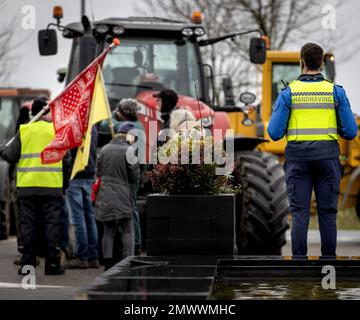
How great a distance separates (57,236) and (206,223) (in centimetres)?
440

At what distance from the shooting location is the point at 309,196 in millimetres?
11109

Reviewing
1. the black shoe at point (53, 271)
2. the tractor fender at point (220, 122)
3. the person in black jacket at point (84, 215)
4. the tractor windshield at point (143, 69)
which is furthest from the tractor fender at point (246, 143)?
the black shoe at point (53, 271)

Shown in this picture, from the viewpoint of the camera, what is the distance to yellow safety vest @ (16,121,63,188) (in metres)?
14.6

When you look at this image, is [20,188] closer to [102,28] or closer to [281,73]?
[102,28]

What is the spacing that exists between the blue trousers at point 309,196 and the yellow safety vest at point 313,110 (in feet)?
0.74

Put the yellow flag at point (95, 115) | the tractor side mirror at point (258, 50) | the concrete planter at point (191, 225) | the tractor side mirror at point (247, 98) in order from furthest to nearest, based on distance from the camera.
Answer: the tractor side mirror at point (258, 50) < the tractor side mirror at point (247, 98) < the yellow flag at point (95, 115) < the concrete planter at point (191, 225)

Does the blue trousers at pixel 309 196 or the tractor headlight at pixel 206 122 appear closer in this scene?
the blue trousers at pixel 309 196

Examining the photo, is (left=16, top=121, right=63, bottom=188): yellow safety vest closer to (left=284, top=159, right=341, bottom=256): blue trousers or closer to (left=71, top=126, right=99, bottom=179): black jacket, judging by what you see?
(left=71, top=126, right=99, bottom=179): black jacket

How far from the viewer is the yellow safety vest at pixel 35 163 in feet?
48.1

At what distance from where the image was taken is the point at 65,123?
595 inches

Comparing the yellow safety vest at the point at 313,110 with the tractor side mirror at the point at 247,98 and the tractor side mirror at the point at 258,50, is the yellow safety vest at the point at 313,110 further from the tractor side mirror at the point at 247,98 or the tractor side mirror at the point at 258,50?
the tractor side mirror at the point at 258,50

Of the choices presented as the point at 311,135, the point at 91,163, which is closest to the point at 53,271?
the point at 91,163

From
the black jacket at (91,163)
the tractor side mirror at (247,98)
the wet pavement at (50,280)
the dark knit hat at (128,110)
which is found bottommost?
the wet pavement at (50,280)

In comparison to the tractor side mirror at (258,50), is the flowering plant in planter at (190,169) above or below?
below
